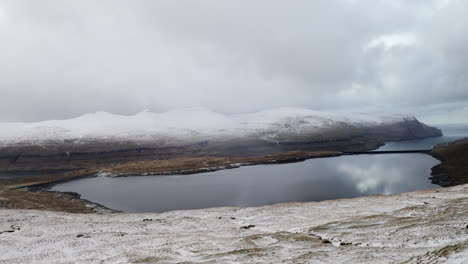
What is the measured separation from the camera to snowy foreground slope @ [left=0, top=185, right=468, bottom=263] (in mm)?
21047

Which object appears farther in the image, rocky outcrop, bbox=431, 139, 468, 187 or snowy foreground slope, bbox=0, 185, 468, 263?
rocky outcrop, bbox=431, 139, 468, 187

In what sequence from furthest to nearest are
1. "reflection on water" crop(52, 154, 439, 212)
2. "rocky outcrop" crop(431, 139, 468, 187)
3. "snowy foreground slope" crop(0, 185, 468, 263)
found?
1. "rocky outcrop" crop(431, 139, 468, 187)
2. "reflection on water" crop(52, 154, 439, 212)
3. "snowy foreground slope" crop(0, 185, 468, 263)

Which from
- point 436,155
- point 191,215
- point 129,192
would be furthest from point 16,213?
point 436,155

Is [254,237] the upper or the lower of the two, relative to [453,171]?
upper

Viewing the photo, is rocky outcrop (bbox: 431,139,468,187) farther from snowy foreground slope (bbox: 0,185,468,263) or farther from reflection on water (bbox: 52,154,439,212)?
snowy foreground slope (bbox: 0,185,468,263)

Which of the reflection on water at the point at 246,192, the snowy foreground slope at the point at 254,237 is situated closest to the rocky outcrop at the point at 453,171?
the reflection on water at the point at 246,192

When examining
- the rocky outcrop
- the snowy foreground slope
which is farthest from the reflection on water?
the snowy foreground slope

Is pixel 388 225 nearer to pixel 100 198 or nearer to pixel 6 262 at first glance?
pixel 6 262

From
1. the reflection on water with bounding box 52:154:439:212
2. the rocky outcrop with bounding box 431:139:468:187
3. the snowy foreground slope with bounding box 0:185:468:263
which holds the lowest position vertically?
the reflection on water with bounding box 52:154:439:212

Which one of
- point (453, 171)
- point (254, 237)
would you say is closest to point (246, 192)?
point (254, 237)

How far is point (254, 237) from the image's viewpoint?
30.1 meters

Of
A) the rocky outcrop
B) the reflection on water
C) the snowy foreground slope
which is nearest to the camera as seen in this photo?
the snowy foreground slope

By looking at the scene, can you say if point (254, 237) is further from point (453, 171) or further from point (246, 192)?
point (453, 171)

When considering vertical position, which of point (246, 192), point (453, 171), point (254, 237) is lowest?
point (246, 192)
